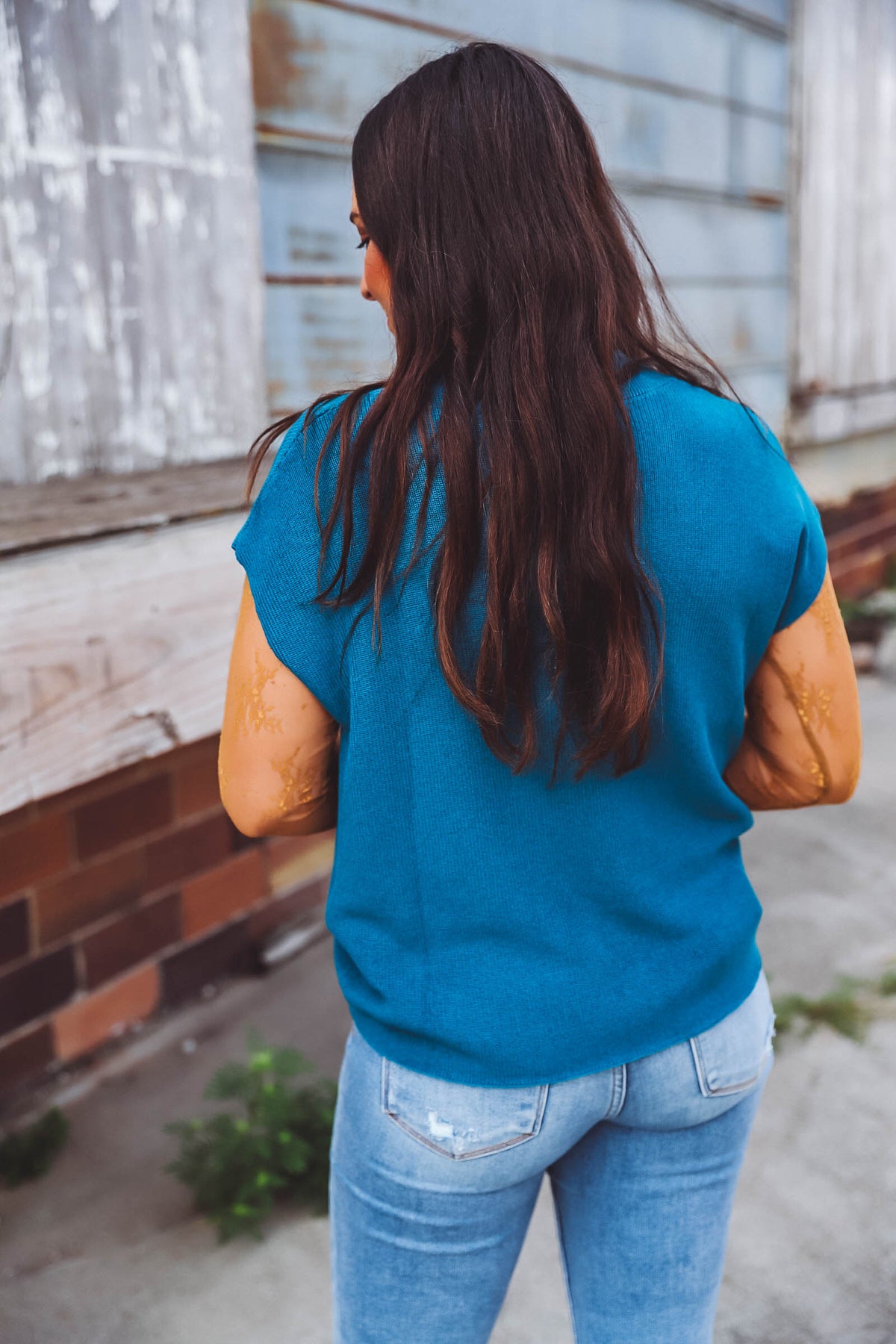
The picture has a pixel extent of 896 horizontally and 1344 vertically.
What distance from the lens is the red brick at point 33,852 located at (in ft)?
7.72

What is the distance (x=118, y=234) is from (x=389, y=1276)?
163cm

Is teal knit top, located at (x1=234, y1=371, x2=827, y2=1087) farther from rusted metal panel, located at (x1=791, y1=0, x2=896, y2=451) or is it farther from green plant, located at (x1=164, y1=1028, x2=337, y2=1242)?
rusted metal panel, located at (x1=791, y1=0, x2=896, y2=451)

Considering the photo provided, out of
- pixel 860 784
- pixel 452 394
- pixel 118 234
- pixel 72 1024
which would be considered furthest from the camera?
pixel 860 784

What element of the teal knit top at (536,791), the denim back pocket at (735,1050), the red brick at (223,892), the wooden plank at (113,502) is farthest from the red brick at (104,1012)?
the denim back pocket at (735,1050)

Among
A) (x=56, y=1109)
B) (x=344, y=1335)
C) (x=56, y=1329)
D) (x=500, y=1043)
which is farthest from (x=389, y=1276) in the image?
(x=56, y=1109)

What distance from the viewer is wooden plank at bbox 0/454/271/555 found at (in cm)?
184

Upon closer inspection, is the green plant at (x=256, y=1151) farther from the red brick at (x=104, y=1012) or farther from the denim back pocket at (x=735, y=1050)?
the denim back pocket at (x=735, y=1050)

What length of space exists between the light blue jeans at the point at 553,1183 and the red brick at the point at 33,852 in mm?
1466

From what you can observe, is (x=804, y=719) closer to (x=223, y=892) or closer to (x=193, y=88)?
(x=193, y=88)

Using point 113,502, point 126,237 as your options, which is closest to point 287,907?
point 113,502

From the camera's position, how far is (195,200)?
2070 millimetres

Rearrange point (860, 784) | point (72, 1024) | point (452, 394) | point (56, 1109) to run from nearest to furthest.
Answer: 1. point (452, 394)
2. point (56, 1109)
3. point (72, 1024)
4. point (860, 784)

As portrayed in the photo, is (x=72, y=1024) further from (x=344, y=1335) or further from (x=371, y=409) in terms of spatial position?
(x=371, y=409)

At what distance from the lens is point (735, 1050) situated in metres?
1.06
